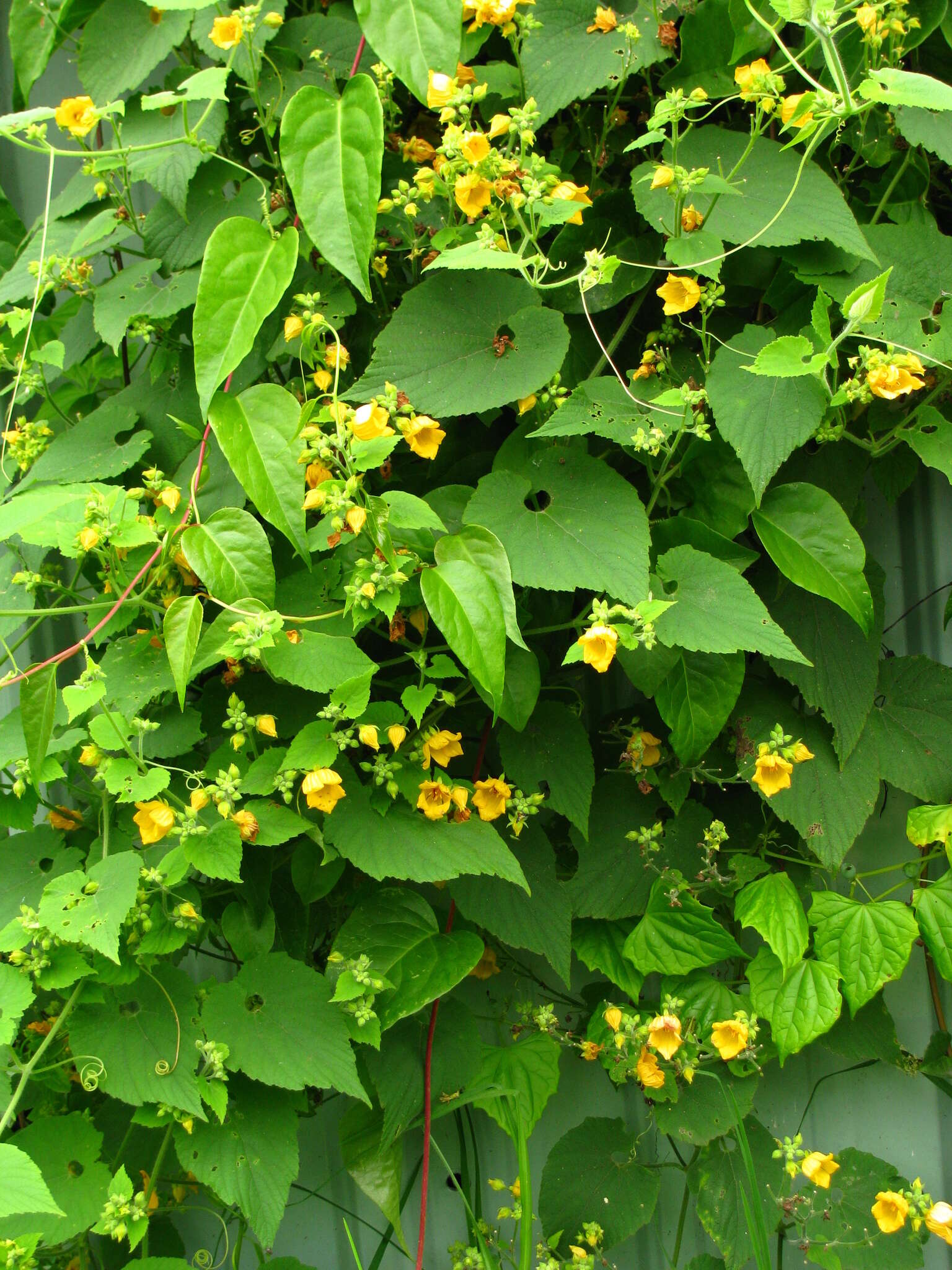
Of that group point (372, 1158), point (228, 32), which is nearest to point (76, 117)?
point (228, 32)

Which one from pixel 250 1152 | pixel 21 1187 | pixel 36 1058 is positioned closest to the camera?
pixel 21 1187

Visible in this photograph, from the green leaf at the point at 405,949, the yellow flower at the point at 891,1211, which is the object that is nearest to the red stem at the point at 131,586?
the green leaf at the point at 405,949

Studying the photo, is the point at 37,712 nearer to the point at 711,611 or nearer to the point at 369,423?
the point at 369,423

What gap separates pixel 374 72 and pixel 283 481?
0.53m

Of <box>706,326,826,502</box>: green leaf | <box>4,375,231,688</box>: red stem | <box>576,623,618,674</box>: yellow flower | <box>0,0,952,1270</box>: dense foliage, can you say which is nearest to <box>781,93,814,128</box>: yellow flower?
<box>0,0,952,1270</box>: dense foliage

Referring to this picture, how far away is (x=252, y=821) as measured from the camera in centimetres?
100

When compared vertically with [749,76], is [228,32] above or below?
above

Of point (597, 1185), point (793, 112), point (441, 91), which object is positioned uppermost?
point (441, 91)

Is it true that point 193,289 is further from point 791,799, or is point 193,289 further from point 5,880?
point 791,799

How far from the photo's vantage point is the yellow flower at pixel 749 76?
3.36 ft

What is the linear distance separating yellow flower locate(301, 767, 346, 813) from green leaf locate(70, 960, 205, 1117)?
0.28m

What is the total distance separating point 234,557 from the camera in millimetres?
1030

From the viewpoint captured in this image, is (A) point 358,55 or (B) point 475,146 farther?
(A) point 358,55

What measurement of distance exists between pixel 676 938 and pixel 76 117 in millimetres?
1188
